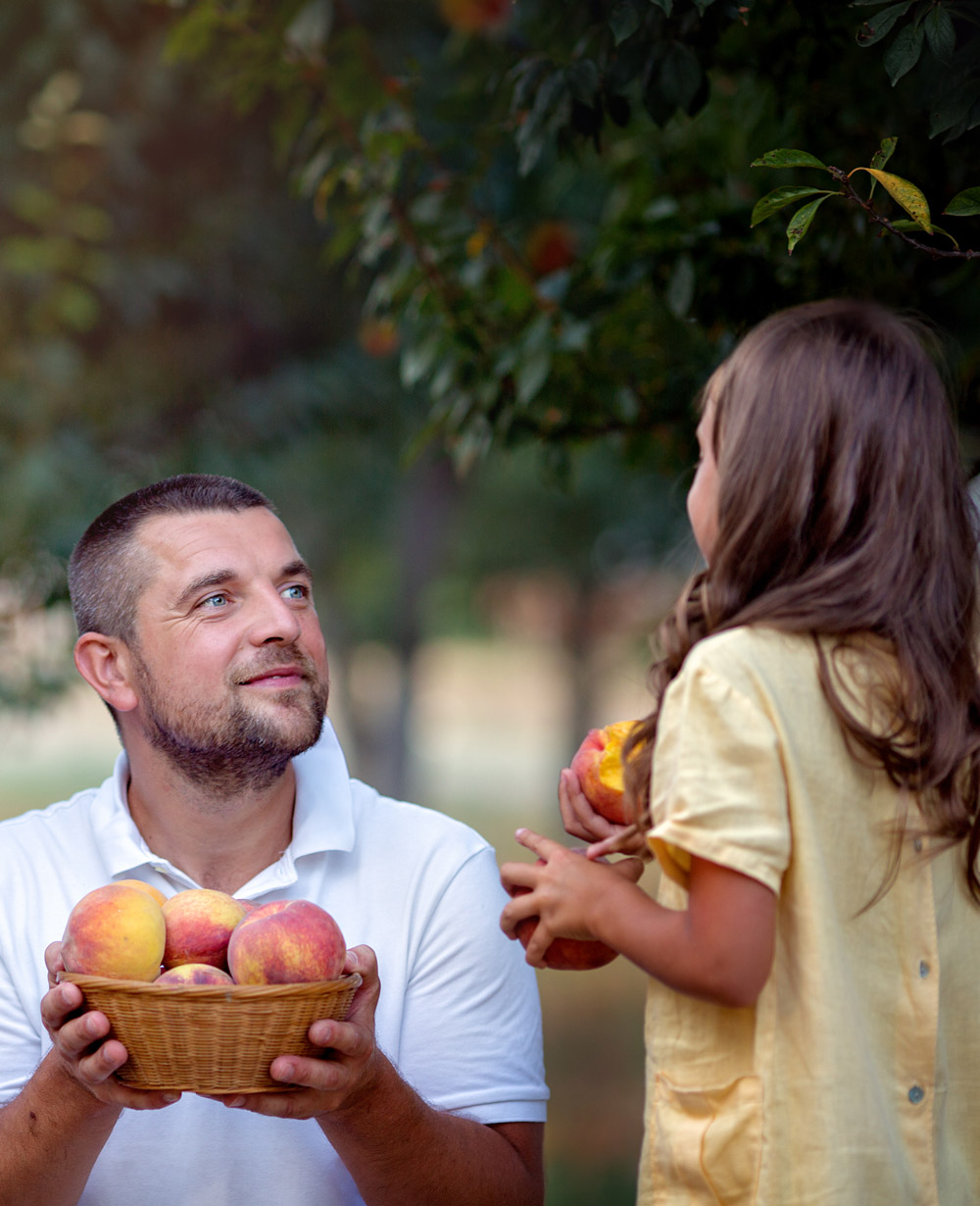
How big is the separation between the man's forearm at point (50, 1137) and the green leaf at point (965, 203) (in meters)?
1.64

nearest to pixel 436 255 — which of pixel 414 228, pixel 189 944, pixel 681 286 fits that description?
pixel 414 228

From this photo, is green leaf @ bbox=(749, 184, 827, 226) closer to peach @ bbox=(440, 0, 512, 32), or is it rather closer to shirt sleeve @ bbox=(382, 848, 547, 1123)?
shirt sleeve @ bbox=(382, 848, 547, 1123)

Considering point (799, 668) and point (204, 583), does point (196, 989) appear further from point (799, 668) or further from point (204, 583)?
point (204, 583)

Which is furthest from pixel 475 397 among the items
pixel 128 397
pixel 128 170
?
pixel 128 170

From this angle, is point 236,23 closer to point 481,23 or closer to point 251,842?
point 481,23

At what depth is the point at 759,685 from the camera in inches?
60.1

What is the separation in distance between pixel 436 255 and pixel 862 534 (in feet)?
5.23

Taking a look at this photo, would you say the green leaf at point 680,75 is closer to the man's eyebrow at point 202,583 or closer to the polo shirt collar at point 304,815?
the man's eyebrow at point 202,583

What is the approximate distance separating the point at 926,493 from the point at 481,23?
2590 mm

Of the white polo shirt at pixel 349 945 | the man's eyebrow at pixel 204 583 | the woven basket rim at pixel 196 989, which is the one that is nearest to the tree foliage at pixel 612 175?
the man's eyebrow at pixel 204 583

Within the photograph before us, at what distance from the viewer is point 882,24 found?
5.84ft

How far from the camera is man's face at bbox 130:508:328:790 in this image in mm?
2213

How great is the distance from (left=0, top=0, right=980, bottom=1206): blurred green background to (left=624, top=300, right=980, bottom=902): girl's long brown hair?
0.23m

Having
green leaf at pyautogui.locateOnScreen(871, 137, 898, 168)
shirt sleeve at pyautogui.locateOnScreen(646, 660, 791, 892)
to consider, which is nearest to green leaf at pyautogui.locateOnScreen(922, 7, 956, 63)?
green leaf at pyautogui.locateOnScreen(871, 137, 898, 168)
